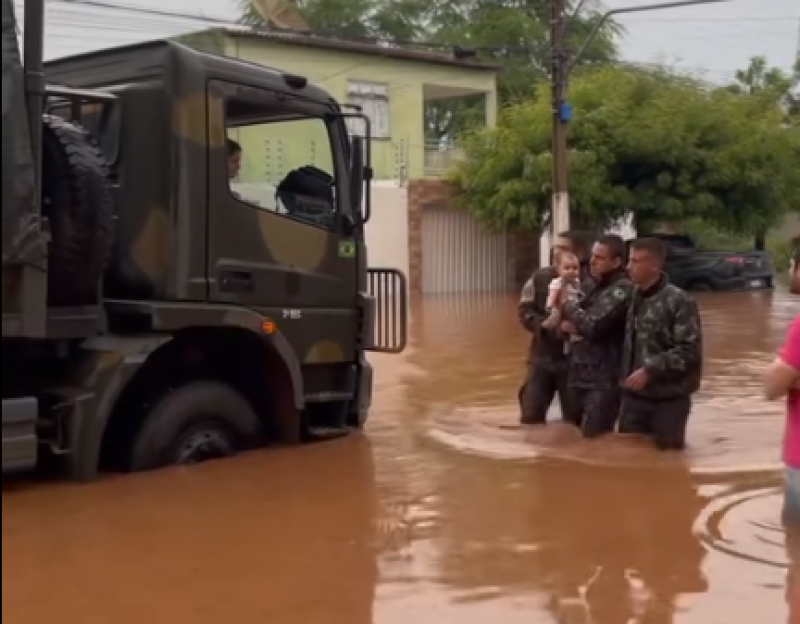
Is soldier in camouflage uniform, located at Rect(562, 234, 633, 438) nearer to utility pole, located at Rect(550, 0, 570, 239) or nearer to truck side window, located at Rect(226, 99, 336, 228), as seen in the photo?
truck side window, located at Rect(226, 99, 336, 228)

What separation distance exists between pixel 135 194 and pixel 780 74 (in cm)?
3931

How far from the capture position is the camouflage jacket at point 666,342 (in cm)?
806

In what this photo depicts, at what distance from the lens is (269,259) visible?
7855 millimetres

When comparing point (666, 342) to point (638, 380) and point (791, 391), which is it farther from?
point (791, 391)

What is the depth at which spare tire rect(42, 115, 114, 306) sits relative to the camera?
20.6 ft

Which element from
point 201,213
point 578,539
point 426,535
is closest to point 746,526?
point 578,539

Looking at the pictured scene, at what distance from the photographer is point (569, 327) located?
8.63 meters

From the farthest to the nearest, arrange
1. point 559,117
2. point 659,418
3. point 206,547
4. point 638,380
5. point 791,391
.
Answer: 1. point 559,117
2. point 659,418
3. point 638,380
4. point 206,547
5. point 791,391

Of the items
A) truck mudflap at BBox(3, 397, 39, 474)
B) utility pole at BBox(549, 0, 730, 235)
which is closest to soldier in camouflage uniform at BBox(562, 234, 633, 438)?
truck mudflap at BBox(3, 397, 39, 474)

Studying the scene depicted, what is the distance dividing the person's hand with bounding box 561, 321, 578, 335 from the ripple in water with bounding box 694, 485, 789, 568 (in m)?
1.71

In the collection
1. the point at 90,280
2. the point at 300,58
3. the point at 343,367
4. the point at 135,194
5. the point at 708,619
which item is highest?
Result: the point at 300,58

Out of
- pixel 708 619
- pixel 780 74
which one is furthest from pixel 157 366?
pixel 780 74

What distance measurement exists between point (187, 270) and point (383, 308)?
2.34 meters

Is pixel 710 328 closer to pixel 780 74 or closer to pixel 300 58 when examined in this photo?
pixel 300 58
